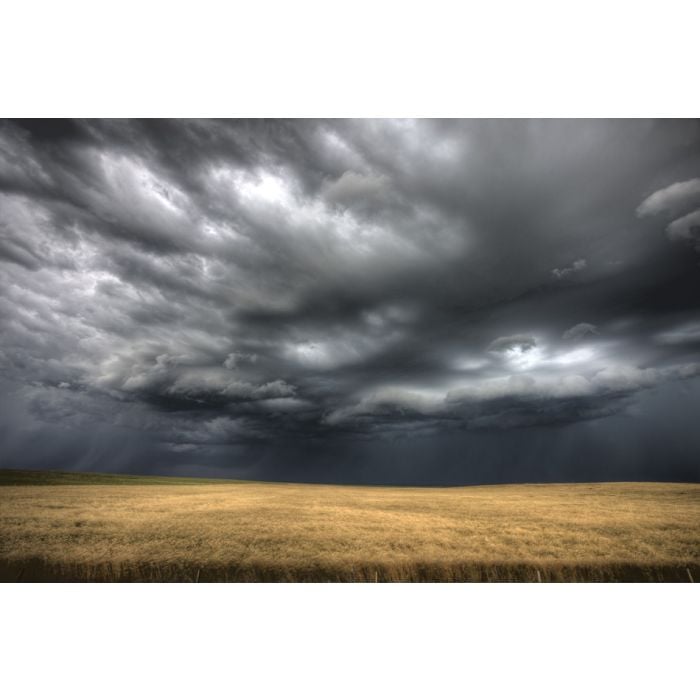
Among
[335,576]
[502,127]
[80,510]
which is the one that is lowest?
[335,576]

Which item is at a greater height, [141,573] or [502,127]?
[502,127]

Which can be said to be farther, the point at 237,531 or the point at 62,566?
the point at 237,531

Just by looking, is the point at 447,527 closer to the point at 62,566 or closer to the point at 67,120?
the point at 62,566

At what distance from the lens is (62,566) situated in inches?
422

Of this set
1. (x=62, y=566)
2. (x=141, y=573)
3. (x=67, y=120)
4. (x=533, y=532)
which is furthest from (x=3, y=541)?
(x=533, y=532)

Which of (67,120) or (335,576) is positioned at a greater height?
(67,120)

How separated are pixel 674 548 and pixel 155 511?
68.2 ft

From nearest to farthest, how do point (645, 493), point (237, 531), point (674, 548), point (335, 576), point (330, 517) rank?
point (335, 576)
point (674, 548)
point (237, 531)
point (330, 517)
point (645, 493)

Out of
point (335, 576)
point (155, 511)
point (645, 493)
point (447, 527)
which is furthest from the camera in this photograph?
point (645, 493)

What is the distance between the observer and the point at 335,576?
10453 mm

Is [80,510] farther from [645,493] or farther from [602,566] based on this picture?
[645,493]

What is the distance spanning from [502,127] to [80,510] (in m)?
24.2

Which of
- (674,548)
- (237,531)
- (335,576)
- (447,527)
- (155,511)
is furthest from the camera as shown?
(155,511)

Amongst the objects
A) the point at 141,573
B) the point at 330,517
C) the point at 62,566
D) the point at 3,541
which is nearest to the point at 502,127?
the point at 330,517
